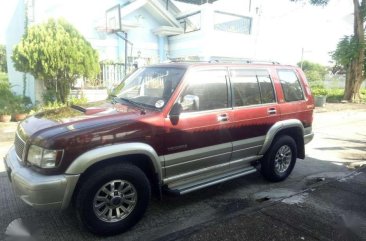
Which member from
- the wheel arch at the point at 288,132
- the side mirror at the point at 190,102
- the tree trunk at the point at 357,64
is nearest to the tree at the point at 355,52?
the tree trunk at the point at 357,64

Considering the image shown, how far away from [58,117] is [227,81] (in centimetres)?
225

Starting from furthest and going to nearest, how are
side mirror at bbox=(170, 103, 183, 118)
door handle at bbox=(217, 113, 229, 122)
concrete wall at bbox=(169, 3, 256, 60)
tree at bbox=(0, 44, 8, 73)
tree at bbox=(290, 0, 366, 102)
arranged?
tree at bbox=(0, 44, 8, 73) < tree at bbox=(290, 0, 366, 102) < concrete wall at bbox=(169, 3, 256, 60) < door handle at bbox=(217, 113, 229, 122) < side mirror at bbox=(170, 103, 183, 118)

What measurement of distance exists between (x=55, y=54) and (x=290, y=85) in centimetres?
729

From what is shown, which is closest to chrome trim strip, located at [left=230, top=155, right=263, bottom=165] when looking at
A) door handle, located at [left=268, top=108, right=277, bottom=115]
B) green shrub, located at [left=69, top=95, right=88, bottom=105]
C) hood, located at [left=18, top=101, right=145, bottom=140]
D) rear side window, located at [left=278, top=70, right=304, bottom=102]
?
door handle, located at [left=268, top=108, right=277, bottom=115]

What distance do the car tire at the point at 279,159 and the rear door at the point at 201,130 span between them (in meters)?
0.94

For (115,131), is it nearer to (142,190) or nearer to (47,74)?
(142,190)

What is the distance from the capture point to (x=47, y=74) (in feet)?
33.3

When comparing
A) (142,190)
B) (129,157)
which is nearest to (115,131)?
(129,157)

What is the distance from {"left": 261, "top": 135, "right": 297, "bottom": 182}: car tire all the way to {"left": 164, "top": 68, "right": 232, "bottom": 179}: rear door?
0.94m

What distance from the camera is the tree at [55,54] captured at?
984 cm

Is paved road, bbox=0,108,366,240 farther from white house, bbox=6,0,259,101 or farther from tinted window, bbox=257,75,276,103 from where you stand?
white house, bbox=6,0,259,101

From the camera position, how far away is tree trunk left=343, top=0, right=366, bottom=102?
695 inches

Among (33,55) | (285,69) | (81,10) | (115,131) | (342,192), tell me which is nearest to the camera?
(115,131)

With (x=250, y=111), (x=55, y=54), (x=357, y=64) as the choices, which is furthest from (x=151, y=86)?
(x=357, y=64)
